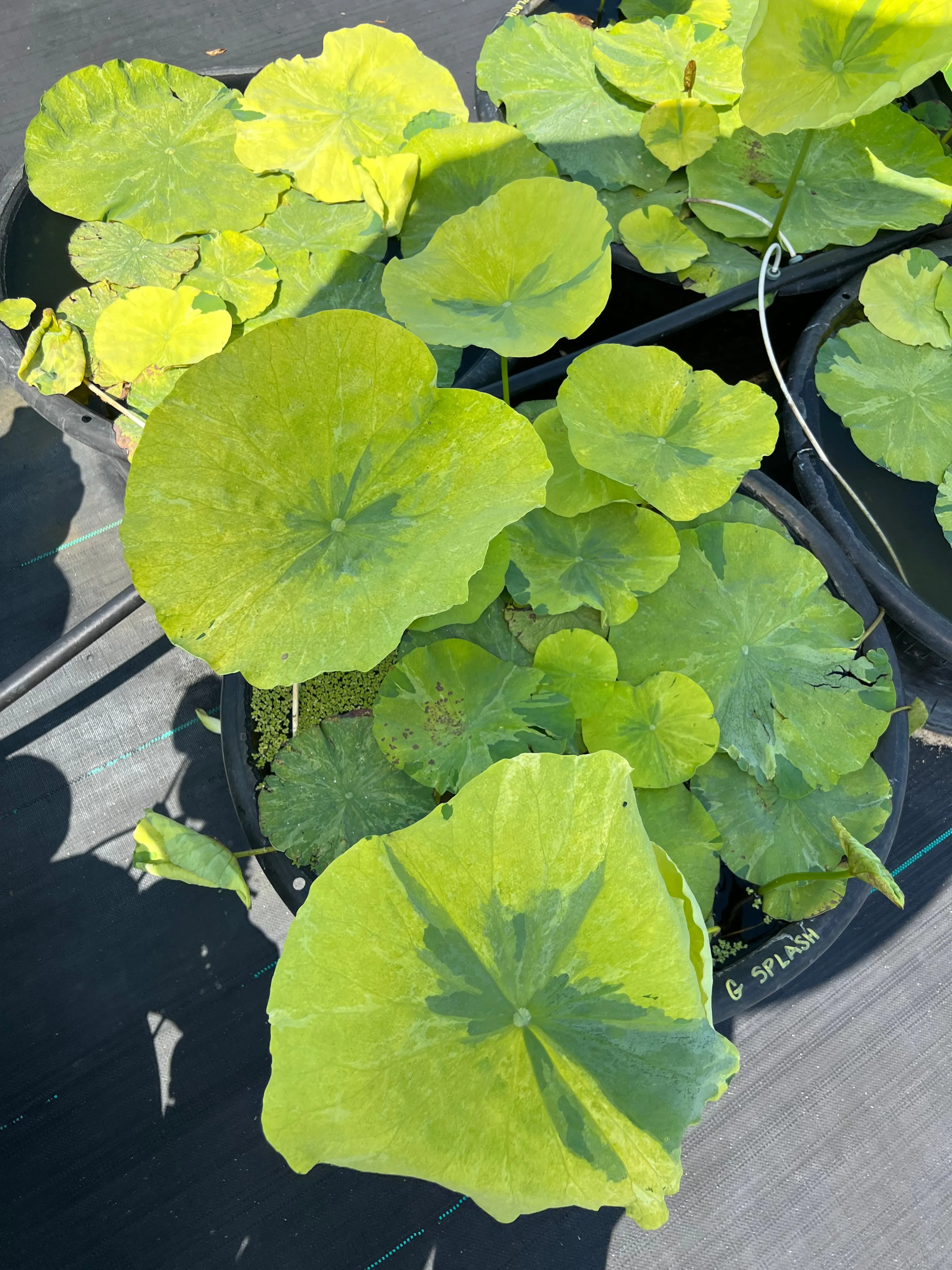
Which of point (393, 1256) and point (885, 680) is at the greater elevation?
point (885, 680)

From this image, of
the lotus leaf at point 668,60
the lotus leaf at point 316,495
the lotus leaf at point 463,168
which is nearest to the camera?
the lotus leaf at point 316,495

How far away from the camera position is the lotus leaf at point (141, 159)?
1.27 m

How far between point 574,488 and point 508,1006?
58 cm

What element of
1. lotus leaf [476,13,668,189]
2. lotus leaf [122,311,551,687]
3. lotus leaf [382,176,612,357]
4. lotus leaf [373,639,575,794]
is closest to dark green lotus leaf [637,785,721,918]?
lotus leaf [373,639,575,794]

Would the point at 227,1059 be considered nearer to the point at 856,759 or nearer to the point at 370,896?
the point at 370,896

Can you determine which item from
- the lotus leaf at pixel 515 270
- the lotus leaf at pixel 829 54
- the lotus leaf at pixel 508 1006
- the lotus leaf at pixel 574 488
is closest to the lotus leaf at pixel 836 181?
the lotus leaf at pixel 829 54

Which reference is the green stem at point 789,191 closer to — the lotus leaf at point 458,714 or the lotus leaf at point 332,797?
the lotus leaf at point 458,714

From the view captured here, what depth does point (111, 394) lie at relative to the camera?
4.03 feet

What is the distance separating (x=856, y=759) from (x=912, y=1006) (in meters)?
0.61

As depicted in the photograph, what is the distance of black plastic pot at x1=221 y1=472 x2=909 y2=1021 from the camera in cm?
87

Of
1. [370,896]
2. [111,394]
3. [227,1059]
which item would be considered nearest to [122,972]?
[227,1059]

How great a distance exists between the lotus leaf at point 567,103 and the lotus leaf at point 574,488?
61 centimetres

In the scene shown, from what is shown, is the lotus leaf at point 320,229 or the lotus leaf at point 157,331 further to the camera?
the lotus leaf at point 320,229

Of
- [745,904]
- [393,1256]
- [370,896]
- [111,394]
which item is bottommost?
[393,1256]
